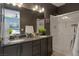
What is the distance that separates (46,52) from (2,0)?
1051mm

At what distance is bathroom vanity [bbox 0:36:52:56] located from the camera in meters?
1.41

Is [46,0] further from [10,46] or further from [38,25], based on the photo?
[10,46]

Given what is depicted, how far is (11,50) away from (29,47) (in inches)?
11.8

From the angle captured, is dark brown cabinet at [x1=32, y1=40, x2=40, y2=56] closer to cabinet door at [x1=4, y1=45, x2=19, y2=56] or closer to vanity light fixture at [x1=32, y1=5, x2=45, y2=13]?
cabinet door at [x1=4, y1=45, x2=19, y2=56]

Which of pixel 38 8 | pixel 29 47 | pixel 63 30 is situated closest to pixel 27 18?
pixel 38 8

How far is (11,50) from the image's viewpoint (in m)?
1.43

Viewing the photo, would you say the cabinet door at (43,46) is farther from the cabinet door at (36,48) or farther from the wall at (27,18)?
the wall at (27,18)

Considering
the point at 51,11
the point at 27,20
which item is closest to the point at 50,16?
the point at 51,11

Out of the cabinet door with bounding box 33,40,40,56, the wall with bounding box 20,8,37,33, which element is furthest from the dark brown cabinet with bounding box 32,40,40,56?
the wall with bounding box 20,8,37,33

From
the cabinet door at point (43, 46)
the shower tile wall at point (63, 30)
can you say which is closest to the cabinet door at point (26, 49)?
the cabinet door at point (43, 46)

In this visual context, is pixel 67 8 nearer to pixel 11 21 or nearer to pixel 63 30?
pixel 63 30

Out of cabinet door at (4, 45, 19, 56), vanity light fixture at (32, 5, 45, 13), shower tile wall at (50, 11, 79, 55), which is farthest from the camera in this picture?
vanity light fixture at (32, 5, 45, 13)

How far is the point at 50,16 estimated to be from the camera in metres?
1.60

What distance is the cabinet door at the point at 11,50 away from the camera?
1.38 metres
